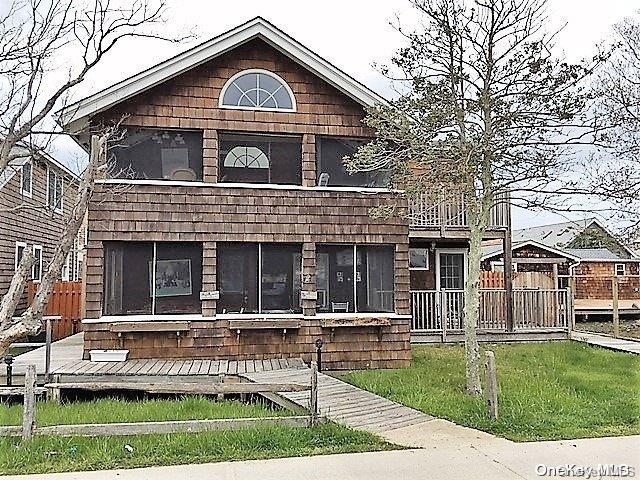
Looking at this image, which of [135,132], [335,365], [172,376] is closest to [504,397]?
[335,365]

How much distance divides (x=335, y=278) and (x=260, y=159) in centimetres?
280

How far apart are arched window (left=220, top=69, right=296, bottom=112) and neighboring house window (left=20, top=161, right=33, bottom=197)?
370 inches

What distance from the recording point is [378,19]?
11836mm

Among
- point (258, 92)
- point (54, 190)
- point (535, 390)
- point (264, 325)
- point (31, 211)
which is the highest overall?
point (258, 92)

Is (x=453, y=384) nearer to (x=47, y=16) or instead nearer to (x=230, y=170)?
(x=230, y=170)

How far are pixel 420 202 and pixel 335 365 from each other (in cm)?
496

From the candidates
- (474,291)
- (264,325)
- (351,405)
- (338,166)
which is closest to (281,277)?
(264,325)

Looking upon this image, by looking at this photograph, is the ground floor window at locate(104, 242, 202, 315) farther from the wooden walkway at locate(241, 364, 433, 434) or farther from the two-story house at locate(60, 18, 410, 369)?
the wooden walkway at locate(241, 364, 433, 434)

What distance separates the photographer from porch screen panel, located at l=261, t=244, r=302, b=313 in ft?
41.6

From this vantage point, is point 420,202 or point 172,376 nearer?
point 172,376

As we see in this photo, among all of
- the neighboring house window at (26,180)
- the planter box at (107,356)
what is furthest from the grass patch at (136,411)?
the neighboring house window at (26,180)

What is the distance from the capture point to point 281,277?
12.8 m

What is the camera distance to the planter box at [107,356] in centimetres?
1173

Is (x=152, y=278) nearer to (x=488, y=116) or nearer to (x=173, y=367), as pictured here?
(x=173, y=367)
